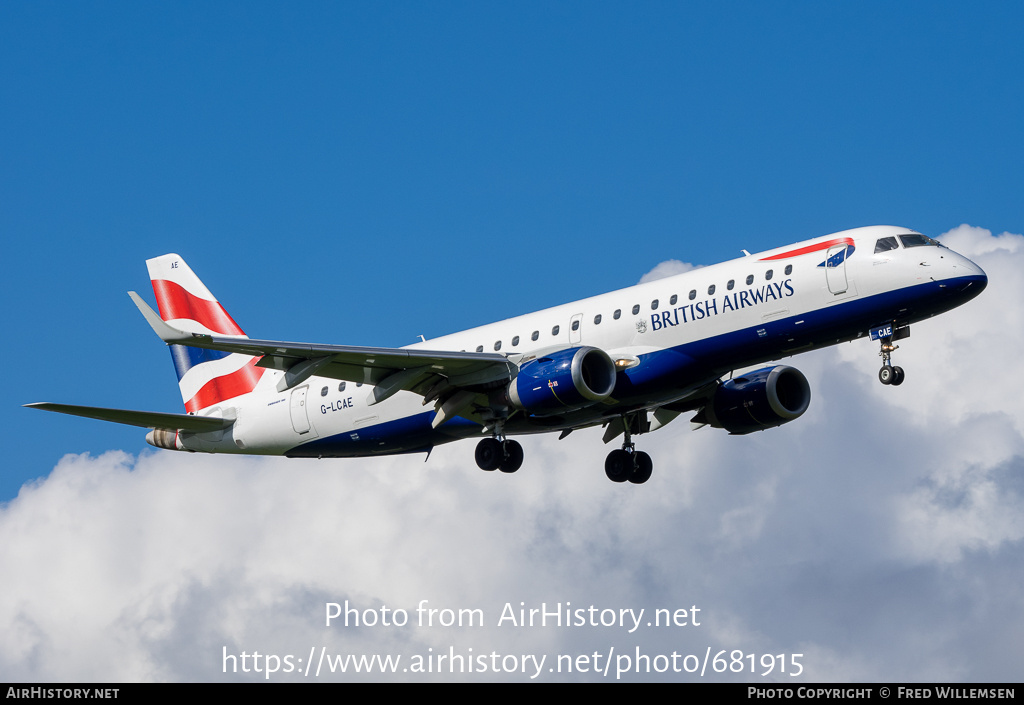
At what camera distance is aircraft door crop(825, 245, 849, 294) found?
36.2m

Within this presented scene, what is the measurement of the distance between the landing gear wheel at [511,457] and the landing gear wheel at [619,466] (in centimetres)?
520

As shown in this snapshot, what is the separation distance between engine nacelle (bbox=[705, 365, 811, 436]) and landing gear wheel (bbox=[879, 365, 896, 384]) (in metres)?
6.13

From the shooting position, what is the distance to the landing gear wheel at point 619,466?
44.2m

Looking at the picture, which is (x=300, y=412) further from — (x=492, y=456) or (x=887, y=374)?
(x=887, y=374)

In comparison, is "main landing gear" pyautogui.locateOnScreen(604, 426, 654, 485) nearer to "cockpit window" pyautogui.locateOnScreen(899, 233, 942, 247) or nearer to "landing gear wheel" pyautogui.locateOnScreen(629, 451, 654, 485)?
"landing gear wheel" pyautogui.locateOnScreen(629, 451, 654, 485)

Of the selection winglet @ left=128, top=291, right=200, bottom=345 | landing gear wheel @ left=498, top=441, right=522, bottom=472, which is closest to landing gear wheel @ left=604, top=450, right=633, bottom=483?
landing gear wheel @ left=498, top=441, right=522, bottom=472

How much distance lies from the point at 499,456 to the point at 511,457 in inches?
14.0

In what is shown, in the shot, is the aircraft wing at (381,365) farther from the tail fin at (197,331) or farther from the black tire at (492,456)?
the tail fin at (197,331)

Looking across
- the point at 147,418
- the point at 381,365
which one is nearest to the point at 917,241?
the point at 381,365

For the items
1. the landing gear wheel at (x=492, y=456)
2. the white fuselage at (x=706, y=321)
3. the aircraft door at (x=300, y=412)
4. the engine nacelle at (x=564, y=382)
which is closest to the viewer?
the white fuselage at (x=706, y=321)

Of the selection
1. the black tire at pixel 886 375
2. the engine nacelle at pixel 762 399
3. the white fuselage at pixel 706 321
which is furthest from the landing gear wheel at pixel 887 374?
the engine nacelle at pixel 762 399

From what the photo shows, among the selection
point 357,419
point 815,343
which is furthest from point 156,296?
point 815,343

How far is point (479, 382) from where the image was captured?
128ft

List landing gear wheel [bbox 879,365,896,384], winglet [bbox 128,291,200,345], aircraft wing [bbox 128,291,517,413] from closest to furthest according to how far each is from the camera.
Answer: winglet [bbox 128,291,200,345] → aircraft wing [bbox 128,291,517,413] → landing gear wheel [bbox 879,365,896,384]
